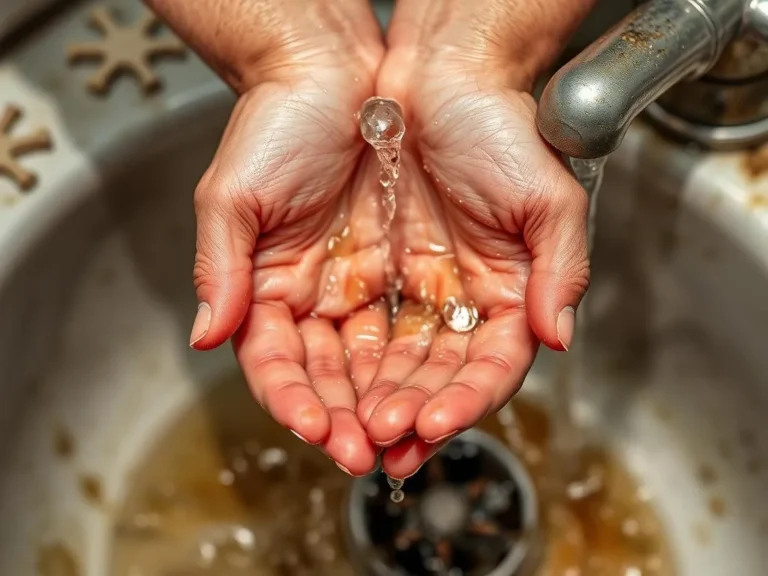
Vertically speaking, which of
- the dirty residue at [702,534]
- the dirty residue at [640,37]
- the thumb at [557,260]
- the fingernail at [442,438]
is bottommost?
the dirty residue at [702,534]

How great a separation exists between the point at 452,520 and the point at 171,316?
0.35m

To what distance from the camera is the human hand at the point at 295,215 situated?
0.53m

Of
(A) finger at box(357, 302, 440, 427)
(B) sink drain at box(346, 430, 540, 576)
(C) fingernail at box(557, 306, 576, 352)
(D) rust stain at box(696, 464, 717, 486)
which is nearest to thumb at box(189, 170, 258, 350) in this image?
(A) finger at box(357, 302, 440, 427)

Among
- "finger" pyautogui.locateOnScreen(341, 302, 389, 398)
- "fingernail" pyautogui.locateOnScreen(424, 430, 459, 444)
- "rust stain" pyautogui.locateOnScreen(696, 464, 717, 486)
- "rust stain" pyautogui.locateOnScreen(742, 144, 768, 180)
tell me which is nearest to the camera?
"fingernail" pyautogui.locateOnScreen(424, 430, 459, 444)

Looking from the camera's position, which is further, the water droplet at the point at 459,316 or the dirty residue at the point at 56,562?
the dirty residue at the point at 56,562

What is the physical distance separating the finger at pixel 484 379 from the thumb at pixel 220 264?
0.46 ft

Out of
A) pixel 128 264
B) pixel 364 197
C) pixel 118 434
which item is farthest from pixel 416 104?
pixel 118 434

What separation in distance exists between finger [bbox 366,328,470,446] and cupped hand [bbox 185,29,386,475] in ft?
0.05

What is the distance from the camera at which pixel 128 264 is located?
0.82m

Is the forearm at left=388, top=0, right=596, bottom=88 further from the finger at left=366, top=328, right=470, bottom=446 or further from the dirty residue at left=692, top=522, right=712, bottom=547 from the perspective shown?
the dirty residue at left=692, top=522, right=712, bottom=547

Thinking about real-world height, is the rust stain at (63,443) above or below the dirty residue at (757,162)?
below

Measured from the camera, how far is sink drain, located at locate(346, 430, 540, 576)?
0.77 meters

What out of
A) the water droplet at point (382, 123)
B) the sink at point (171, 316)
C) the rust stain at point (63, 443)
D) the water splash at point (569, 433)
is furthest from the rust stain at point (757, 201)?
the rust stain at point (63, 443)

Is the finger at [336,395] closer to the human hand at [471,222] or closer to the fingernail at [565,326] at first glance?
the human hand at [471,222]
